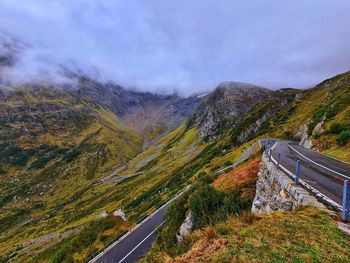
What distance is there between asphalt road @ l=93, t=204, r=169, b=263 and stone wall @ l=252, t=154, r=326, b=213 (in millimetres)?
13263

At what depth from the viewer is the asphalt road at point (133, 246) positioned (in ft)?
77.1

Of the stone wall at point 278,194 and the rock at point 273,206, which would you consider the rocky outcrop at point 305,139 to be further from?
the rock at point 273,206

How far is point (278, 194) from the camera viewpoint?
40.9 feet

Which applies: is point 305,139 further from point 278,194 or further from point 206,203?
point 278,194

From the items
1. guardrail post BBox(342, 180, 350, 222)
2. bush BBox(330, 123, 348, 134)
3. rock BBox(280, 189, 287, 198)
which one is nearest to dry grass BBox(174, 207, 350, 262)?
guardrail post BBox(342, 180, 350, 222)

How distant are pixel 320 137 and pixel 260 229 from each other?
33093 millimetres

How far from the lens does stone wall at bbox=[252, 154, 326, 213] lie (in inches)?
397

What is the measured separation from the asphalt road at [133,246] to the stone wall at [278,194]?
13263 mm

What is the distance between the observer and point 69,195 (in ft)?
558

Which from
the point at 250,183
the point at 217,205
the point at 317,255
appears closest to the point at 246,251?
the point at 317,255

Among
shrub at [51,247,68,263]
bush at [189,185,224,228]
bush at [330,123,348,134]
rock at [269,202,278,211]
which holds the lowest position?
shrub at [51,247,68,263]

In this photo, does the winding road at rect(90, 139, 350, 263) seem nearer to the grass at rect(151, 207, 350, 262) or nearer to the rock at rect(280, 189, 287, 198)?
the rock at rect(280, 189, 287, 198)

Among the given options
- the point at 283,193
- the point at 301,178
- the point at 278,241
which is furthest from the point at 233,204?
the point at 278,241

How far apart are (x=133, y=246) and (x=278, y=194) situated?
1833cm
